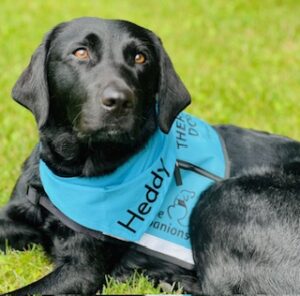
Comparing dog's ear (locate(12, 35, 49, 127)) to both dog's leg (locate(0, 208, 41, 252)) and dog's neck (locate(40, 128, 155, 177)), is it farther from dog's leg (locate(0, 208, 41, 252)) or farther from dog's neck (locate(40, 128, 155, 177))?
dog's leg (locate(0, 208, 41, 252))

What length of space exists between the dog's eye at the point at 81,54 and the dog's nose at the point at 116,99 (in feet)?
1.18

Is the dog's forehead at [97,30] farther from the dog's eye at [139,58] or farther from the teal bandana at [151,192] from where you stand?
the teal bandana at [151,192]

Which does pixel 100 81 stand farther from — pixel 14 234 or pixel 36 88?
pixel 14 234

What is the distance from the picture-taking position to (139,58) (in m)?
4.07

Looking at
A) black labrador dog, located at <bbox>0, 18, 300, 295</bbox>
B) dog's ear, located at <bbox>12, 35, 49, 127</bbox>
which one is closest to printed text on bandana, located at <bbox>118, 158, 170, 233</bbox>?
black labrador dog, located at <bbox>0, 18, 300, 295</bbox>

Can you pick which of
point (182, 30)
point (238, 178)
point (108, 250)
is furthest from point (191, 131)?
point (182, 30)

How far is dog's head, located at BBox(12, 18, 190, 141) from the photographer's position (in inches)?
148

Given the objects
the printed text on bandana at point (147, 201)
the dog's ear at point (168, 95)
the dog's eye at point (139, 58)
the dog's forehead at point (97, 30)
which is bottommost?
the printed text on bandana at point (147, 201)

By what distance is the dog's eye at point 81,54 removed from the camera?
3.94m

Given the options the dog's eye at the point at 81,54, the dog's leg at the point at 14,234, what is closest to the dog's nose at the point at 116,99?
the dog's eye at the point at 81,54

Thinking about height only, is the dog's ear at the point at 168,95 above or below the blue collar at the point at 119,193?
above

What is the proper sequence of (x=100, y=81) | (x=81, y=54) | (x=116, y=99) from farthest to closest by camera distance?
(x=81, y=54)
(x=100, y=81)
(x=116, y=99)

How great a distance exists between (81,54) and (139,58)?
1.13 feet

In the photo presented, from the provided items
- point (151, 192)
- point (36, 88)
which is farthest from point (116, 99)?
point (151, 192)
